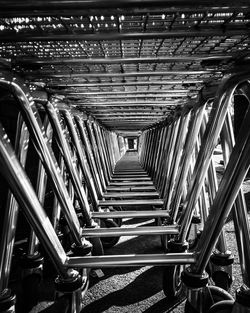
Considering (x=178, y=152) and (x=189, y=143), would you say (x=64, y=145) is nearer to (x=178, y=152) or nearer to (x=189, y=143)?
(x=189, y=143)

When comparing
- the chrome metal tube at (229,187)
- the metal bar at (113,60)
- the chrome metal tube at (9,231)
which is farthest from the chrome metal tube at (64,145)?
the chrome metal tube at (229,187)

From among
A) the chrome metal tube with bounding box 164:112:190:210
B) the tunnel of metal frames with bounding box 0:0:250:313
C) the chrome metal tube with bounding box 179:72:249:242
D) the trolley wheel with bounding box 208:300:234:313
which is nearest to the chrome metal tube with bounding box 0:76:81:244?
the tunnel of metal frames with bounding box 0:0:250:313

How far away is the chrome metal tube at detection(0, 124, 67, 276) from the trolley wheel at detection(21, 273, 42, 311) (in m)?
0.41

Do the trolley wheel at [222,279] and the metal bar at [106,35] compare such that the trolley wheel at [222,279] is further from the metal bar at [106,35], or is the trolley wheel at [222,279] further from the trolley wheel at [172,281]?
the metal bar at [106,35]

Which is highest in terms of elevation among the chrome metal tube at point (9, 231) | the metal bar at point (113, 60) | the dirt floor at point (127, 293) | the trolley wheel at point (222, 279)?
the metal bar at point (113, 60)

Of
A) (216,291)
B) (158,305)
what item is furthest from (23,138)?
(158,305)

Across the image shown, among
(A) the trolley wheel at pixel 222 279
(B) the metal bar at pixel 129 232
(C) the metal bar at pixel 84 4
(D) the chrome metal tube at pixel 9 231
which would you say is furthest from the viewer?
(B) the metal bar at pixel 129 232

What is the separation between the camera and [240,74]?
2.97 feet

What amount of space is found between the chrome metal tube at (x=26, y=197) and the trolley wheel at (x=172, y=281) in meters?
0.67

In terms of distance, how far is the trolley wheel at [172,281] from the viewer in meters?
1.53

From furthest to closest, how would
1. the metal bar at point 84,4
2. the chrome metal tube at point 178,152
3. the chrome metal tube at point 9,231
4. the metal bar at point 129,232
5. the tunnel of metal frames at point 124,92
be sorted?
the chrome metal tube at point 178,152 < the metal bar at point 129,232 < the chrome metal tube at point 9,231 < the tunnel of metal frames at point 124,92 < the metal bar at point 84,4

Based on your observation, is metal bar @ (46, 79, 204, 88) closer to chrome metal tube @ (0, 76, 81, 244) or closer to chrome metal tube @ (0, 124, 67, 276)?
chrome metal tube @ (0, 76, 81, 244)

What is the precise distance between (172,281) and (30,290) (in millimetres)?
719

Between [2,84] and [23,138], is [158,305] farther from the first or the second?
[2,84]
